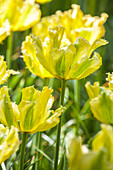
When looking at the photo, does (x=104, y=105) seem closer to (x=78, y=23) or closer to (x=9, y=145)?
(x=9, y=145)

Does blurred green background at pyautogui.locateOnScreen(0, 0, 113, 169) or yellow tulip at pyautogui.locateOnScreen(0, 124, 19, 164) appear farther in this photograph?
blurred green background at pyautogui.locateOnScreen(0, 0, 113, 169)

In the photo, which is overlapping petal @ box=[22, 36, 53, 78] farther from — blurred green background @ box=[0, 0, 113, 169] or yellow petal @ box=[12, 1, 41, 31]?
yellow petal @ box=[12, 1, 41, 31]

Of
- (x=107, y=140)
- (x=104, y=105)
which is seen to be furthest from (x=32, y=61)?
Answer: (x=107, y=140)

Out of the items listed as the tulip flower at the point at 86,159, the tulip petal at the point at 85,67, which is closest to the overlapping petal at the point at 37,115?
the tulip petal at the point at 85,67

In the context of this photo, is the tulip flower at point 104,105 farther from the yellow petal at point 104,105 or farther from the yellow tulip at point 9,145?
the yellow tulip at point 9,145

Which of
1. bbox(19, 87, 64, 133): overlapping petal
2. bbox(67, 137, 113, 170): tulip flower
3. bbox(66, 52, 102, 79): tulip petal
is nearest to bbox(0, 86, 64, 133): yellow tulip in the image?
bbox(19, 87, 64, 133): overlapping petal
